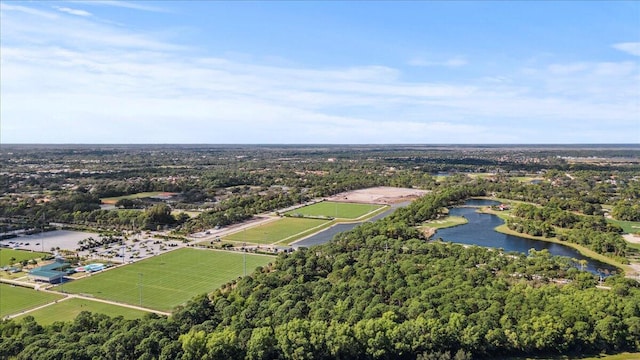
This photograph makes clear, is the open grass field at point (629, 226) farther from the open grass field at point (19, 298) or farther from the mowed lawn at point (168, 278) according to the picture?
the open grass field at point (19, 298)

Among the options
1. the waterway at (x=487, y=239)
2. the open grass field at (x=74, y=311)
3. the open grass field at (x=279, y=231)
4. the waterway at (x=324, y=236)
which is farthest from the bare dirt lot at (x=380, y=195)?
the open grass field at (x=74, y=311)

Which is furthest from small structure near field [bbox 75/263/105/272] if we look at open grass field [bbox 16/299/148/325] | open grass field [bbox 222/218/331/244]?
open grass field [bbox 222/218/331/244]

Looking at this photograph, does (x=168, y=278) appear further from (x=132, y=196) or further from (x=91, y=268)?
(x=132, y=196)

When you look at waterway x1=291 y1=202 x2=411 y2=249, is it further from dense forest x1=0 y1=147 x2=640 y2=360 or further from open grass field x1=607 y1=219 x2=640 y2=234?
open grass field x1=607 y1=219 x2=640 y2=234

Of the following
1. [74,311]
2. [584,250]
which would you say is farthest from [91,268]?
[584,250]

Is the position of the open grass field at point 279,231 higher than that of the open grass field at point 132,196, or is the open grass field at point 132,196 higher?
the open grass field at point 132,196
